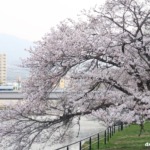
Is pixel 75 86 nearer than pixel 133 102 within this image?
No

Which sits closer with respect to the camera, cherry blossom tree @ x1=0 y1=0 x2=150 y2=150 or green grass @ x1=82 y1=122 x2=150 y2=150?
cherry blossom tree @ x1=0 y1=0 x2=150 y2=150

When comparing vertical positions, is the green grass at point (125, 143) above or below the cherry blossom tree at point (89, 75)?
below

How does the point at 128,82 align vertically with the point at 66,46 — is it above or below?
below

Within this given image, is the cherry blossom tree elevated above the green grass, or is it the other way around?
the cherry blossom tree

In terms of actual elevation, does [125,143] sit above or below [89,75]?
below

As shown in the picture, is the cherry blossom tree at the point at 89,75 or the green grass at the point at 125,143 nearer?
the cherry blossom tree at the point at 89,75

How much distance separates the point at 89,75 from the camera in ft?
35.5

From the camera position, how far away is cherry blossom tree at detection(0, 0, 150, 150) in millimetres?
10461

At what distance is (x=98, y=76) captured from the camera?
10.7 m

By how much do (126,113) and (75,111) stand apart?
1.78 meters

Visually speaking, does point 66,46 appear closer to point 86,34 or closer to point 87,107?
point 86,34

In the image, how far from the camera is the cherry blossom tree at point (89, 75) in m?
10.5

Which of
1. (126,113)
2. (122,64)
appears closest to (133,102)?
(126,113)

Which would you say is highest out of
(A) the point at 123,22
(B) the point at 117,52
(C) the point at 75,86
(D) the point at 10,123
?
(A) the point at 123,22
